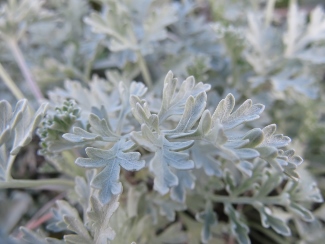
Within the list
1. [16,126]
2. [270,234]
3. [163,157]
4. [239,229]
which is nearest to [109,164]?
[163,157]

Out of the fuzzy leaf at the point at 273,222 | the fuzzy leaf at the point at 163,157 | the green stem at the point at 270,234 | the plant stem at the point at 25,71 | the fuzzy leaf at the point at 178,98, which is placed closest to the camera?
the fuzzy leaf at the point at 163,157

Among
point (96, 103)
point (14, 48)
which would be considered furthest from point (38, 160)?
point (96, 103)

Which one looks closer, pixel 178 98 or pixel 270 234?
pixel 178 98

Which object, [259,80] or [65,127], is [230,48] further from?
[65,127]

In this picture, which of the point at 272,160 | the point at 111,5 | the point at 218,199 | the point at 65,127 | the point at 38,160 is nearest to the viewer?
the point at 272,160

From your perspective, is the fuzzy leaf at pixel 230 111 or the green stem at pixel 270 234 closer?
the fuzzy leaf at pixel 230 111

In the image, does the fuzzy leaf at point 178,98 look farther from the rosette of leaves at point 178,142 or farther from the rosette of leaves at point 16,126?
the rosette of leaves at point 16,126

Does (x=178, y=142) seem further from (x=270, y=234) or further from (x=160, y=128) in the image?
(x=270, y=234)

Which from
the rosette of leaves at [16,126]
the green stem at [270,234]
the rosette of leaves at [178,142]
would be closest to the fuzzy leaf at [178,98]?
the rosette of leaves at [178,142]
